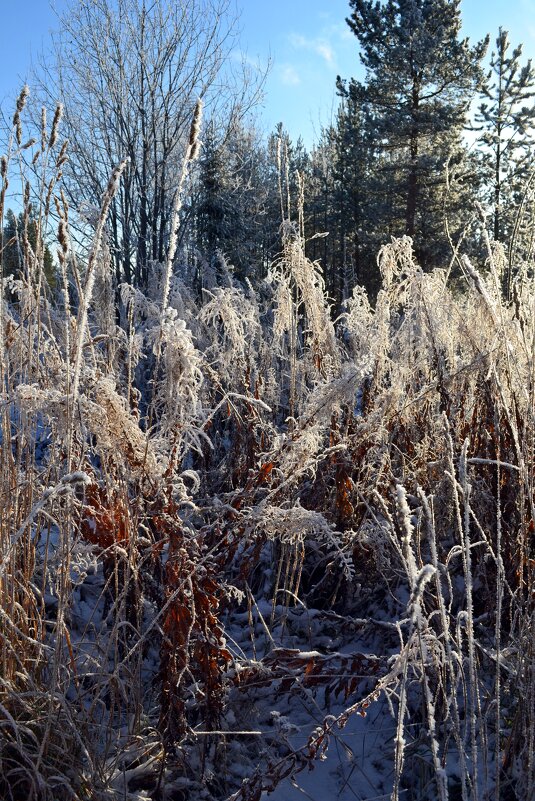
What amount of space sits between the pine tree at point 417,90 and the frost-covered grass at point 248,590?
46.7 ft

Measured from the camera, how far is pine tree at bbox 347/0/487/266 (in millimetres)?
15086

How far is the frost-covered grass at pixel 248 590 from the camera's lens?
4.54 feet

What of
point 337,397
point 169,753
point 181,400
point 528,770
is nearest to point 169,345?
point 181,400

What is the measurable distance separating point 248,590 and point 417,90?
16.6 metres

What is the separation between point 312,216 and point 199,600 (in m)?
21.4

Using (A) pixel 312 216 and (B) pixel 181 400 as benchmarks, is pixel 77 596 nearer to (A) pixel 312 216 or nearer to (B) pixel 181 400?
(B) pixel 181 400

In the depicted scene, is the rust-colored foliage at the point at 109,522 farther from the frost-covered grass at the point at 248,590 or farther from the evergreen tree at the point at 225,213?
the evergreen tree at the point at 225,213

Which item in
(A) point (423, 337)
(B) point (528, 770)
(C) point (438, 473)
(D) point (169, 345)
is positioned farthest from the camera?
(C) point (438, 473)

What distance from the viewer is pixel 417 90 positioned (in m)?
15.8

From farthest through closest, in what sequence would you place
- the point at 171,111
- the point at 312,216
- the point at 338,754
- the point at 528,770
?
the point at 312,216 → the point at 171,111 → the point at 338,754 → the point at 528,770

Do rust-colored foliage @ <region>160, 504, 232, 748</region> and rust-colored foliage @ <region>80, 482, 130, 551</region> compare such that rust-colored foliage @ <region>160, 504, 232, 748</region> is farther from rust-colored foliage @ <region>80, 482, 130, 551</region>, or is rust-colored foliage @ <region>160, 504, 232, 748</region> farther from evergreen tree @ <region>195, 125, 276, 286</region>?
evergreen tree @ <region>195, 125, 276, 286</region>

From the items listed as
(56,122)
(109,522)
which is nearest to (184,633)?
(109,522)

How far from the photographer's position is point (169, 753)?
160cm

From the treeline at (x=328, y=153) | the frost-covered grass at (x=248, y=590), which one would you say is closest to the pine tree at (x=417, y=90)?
the treeline at (x=328, y=153)
